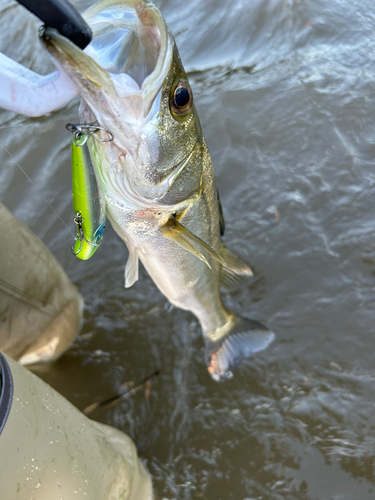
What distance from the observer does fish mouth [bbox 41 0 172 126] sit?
4.21 feet

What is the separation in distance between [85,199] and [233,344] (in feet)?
5.30

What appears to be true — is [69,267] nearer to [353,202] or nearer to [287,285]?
[287,285]

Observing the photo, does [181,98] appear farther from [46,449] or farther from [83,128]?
[46,449]

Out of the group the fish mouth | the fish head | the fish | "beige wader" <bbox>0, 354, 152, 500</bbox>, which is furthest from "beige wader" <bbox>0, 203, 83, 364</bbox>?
the fish mouth

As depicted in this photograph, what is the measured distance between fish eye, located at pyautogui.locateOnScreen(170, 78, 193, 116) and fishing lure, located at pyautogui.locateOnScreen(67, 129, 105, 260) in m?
0.34

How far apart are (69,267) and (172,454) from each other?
5.65 ft

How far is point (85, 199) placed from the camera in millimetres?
1513

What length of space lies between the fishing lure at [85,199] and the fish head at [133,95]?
0.11m

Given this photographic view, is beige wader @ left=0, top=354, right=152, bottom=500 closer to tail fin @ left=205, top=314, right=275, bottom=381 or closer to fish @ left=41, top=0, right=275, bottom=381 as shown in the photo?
fish @ left=41, top=0, right=275, bottom=381

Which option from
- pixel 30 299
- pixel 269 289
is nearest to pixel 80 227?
pixel 30 299

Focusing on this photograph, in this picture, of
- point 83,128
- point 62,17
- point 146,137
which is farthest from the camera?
point 146,137

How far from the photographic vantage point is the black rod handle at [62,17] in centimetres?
98

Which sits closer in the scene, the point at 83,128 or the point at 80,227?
the point at 83,128

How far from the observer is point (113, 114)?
1.37 m
